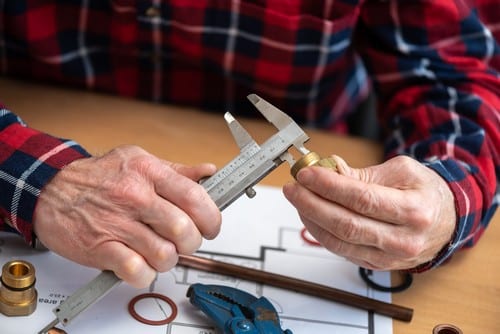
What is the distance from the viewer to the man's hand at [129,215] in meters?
0.91

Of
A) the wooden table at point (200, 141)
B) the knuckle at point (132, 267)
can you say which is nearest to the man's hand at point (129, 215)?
the knuckle at point (132, 267)

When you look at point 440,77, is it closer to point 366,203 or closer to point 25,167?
point 366,203

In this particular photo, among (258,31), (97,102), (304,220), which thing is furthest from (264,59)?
(304,220)

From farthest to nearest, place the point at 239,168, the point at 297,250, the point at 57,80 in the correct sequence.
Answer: the point at 57,80 < the point at 297,250 < the point at 239,168

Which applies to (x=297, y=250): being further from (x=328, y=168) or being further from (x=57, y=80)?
(x=57, y=80)

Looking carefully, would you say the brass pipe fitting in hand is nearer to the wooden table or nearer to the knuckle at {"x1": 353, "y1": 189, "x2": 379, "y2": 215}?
the knuckle at {"x1": 353, "y1": 189, "x2": 379, "y2": 215}

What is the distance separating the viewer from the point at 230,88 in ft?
4.52

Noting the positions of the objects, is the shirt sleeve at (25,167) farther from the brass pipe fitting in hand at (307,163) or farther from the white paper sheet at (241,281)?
the brass pipe fitting in hand at (307,163)

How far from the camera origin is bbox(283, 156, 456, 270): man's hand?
0.92 metres

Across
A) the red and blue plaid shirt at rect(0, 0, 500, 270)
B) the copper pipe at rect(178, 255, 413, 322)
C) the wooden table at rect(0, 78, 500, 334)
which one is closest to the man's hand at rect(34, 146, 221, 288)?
the copper pipe at rect(178, 255, 413, 322)

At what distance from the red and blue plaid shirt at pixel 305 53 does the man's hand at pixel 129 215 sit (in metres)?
0.36

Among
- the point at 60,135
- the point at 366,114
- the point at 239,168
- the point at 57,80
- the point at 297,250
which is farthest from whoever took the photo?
the point at 366,114

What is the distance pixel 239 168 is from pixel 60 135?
41cm

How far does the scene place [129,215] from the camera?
36.2 inches
